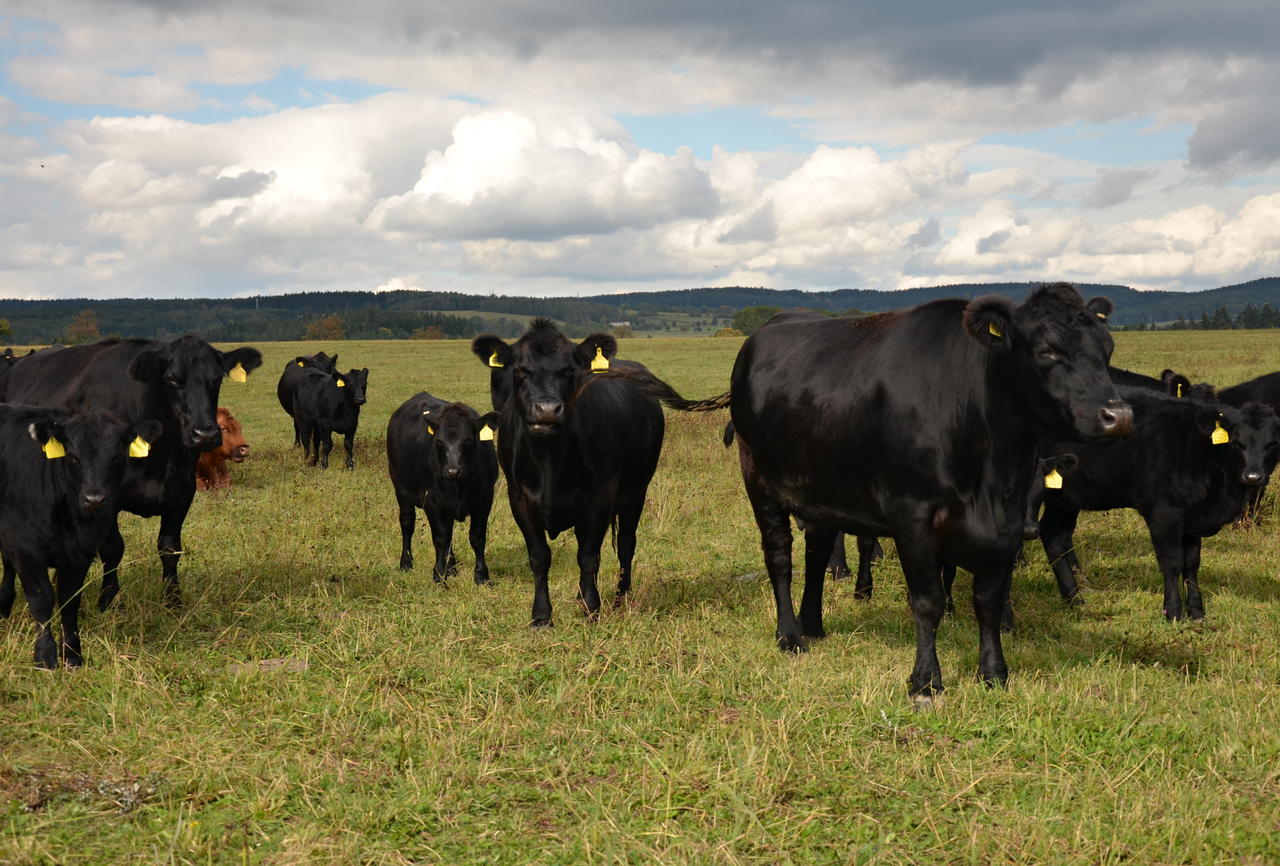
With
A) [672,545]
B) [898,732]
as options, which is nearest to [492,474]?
[672,545]

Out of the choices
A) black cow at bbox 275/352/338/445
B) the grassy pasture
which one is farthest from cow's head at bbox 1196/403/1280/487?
black cow at bbox 275/352/338/445

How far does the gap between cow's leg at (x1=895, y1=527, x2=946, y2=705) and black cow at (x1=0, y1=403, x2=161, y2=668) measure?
5.34 meters

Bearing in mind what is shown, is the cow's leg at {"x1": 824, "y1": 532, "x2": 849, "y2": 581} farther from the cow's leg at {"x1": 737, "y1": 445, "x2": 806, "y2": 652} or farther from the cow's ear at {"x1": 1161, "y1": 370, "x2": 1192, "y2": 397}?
the cow's ear at {"x1": 1161, "y1": 370, "x2": 1192, "y2": 397}

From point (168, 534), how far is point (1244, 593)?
9675 mm

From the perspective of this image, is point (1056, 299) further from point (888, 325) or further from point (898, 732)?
point (898, 732)

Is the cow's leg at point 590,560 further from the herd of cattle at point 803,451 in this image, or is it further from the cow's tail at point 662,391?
the cow's tail at point 662,391

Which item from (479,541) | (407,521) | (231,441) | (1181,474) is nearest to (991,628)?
(1181,474)

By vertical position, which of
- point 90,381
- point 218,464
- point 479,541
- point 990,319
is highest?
point 990,319

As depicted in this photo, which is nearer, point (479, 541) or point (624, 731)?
point (624, 731)

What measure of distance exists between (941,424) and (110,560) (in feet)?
20.0

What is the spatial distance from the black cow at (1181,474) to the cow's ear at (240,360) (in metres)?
7.78

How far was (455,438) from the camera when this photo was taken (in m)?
10.5

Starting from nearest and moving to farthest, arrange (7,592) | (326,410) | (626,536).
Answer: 1. (7,592)
2. (626,536)
3. (326,410)

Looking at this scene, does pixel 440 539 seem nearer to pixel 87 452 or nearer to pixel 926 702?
pixel 87 452
